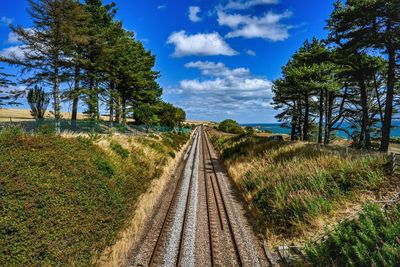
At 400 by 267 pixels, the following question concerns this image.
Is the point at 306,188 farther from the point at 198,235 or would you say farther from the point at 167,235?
the point at 167,235

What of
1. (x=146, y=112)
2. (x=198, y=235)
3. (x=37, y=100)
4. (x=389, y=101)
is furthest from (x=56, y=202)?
(x=146, y=112)

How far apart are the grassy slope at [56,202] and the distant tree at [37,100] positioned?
1776 cm

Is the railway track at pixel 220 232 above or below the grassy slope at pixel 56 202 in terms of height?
below

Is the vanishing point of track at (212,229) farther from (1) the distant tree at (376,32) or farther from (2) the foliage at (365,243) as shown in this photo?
(1) the distant tree at (376,32)

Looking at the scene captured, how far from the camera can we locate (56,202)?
690 centimetres

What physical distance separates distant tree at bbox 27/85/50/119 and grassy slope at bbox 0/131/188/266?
17.8 metres

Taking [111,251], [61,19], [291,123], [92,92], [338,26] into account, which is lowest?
[111,251]

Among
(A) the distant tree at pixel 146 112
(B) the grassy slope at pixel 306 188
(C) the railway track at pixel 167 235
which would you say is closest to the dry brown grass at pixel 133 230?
(C) the railway track at pixel 167 235

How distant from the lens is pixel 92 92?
85.6 ft

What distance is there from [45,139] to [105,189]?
10.5 feet

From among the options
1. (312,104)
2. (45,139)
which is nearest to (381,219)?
(45,139)

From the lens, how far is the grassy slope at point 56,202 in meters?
5.73

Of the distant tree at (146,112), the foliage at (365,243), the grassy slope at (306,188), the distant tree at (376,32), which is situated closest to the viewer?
the foliage at (365,243)

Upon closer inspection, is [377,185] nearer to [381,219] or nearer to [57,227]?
[381,219]
